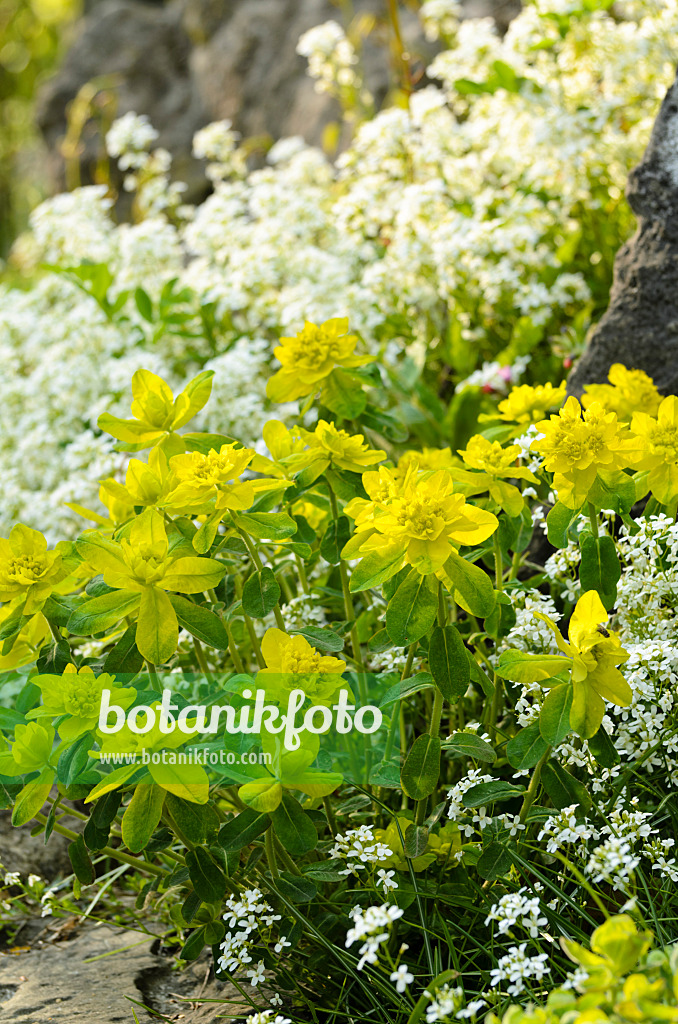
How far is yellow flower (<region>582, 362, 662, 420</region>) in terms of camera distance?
162 cm

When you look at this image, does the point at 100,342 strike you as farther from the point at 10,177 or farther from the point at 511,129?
the point at 10,177

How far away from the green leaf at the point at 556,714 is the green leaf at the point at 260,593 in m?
0.41

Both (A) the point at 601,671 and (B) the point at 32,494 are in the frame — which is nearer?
(A) the point at 601,671

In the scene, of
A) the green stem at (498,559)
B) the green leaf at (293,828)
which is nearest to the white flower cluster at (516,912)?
the green leaf at (293,828)

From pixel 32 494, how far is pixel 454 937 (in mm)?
1969

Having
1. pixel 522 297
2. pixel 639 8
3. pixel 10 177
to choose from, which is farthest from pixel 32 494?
→ pixel 10 177

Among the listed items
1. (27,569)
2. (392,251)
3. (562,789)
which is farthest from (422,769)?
(392,251)

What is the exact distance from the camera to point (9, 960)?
64.5 inches

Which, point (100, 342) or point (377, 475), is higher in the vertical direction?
point (100, 342)

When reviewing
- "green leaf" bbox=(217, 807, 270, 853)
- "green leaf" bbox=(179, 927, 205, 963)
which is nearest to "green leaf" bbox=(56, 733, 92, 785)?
"green leaf" bbox=(217, 807, 270, 853)

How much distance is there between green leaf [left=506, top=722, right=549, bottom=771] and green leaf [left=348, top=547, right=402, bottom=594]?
10.6 inches

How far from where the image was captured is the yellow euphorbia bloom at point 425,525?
112 centimetres

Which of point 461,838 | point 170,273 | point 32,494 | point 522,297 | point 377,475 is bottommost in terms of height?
point 461,838

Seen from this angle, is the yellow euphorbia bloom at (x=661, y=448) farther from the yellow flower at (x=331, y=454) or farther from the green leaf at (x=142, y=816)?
the green leaf at (x=142, y=816)
